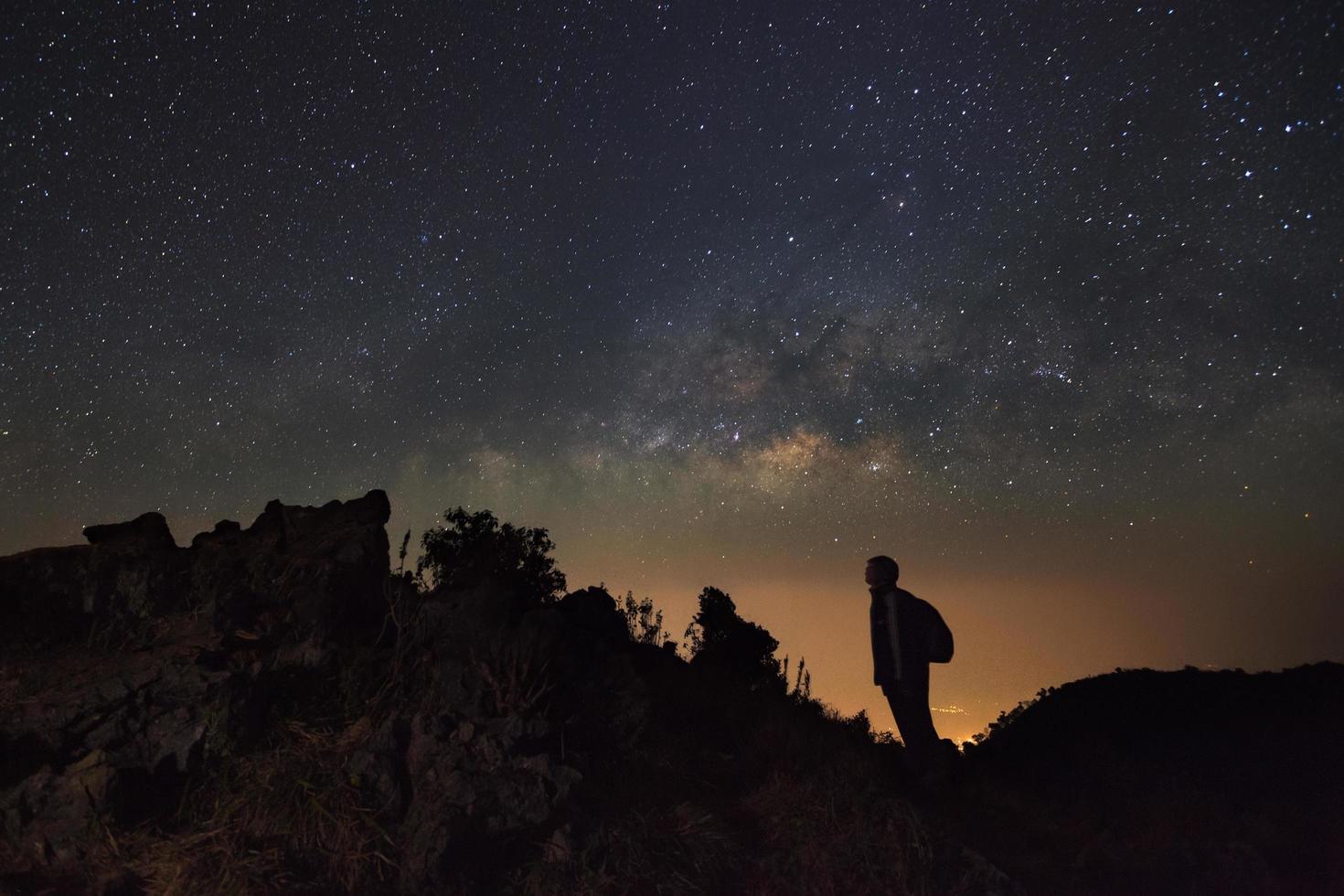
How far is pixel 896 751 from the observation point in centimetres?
1027

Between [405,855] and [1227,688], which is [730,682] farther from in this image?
[1227,688]

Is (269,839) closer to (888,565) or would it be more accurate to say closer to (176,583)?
(176,583)

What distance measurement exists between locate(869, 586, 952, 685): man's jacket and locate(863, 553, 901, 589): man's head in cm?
10

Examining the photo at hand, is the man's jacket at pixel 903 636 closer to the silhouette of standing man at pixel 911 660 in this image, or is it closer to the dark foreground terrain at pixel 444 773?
the silhouette of standing man at pixel 911 660

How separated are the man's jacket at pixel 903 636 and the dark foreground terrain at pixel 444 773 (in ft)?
3.37

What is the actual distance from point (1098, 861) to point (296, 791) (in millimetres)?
6861

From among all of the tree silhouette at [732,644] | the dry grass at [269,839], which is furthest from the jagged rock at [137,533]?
the tree silhouette at [732,644]

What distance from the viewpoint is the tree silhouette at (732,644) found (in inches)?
471

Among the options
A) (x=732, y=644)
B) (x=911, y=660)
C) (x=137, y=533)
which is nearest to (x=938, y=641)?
(x=911, y=660)

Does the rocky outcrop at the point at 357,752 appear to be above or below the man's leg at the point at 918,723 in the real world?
below

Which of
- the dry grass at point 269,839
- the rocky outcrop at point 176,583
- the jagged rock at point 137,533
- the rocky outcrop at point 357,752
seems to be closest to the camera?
the dry grass at point 269,839

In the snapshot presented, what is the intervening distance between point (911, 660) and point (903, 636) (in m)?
0.27

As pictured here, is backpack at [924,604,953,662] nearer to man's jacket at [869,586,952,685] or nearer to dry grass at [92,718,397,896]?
man's jacket at [869,586,952,685]

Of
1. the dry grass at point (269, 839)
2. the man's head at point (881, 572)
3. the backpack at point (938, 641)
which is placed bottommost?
the dry grass at point (269, 839)
